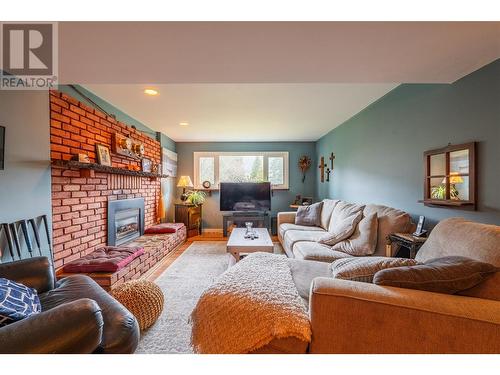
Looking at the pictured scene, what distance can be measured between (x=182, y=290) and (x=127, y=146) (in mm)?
2158

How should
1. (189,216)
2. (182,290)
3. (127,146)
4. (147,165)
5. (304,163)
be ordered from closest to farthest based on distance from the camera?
1. (182,290)
2. (127,146)
3. (147,165)
4. (189,216)
5. (304,163)

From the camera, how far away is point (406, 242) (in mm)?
2043

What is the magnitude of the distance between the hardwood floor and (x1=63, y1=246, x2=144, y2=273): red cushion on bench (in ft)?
1.44

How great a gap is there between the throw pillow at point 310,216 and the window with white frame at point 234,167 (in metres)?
1.60

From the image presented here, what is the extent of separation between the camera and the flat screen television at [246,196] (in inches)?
206

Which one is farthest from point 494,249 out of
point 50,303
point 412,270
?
point 50,303

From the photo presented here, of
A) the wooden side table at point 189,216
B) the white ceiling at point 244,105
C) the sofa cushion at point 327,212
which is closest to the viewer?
the white ceiling at point 244,105

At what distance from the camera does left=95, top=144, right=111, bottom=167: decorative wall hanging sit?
2750mm

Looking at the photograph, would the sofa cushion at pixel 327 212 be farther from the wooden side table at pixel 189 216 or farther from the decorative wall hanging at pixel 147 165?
the decorative wall hanging at pixel 147 165

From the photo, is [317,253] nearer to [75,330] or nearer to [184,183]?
[75,330]

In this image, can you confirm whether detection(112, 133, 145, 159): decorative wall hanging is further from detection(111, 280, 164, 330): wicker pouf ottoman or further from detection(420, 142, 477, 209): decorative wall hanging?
detection(420, 142, 477, 209): decorative wall hanging

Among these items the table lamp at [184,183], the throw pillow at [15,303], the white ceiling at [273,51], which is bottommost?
the throw pillow at [15,303]

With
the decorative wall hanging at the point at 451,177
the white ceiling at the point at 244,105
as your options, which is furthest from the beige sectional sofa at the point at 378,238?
the white ceiling at the point at 244,105

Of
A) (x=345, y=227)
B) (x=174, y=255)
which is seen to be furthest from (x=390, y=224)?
(x=174, y=255)
